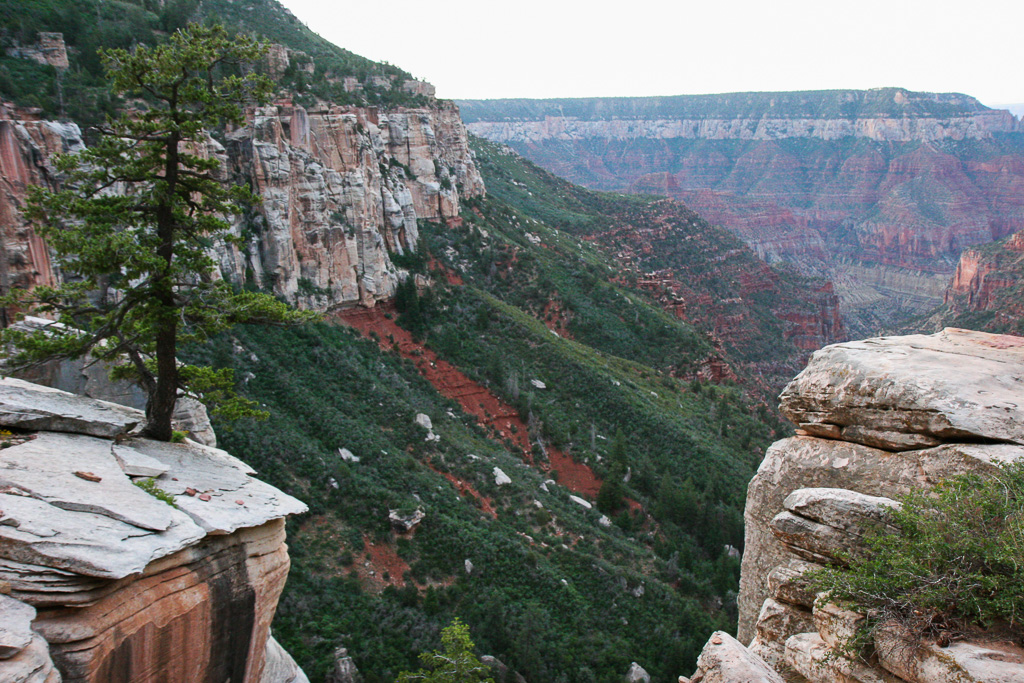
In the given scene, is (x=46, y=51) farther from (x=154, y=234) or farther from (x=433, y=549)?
(x=433, y=549)

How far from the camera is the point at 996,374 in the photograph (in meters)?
11.0

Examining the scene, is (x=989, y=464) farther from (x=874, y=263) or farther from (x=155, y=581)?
(x=874, y=263)

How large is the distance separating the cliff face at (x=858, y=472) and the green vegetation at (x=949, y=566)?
11.9 inches

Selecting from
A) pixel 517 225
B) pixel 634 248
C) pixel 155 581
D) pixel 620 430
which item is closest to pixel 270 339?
pixel 620 430

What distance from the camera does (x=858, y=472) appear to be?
11.1 metres

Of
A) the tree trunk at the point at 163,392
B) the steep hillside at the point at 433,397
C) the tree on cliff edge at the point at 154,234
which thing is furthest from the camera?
the steep hillside at the point at 433,397

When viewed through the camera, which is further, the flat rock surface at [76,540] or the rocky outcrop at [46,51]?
the rocky outcrop at [46,51]

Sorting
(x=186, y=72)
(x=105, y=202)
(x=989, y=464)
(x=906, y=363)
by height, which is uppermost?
(x=186, y=72)

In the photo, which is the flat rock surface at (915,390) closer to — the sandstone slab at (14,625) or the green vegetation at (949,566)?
the green vegetation at (949,566)

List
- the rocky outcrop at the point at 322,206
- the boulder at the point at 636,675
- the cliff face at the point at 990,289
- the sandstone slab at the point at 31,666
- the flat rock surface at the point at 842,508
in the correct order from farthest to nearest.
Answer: the cliff face at the point at 990,289, the rocky outcrop at the point at 322,206, the boulder at the point at 636,675, the flat rock surface at the point at 842,508, the sandstone slab at the point at 31,666

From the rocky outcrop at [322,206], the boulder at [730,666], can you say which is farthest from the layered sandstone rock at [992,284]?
the boulder at [730,666]

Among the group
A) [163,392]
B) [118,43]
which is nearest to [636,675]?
[163,392]

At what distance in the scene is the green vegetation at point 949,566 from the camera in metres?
7.43

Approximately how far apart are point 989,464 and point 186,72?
48.6ft
